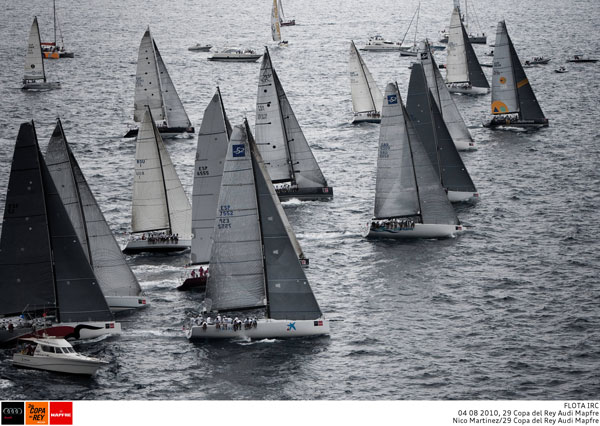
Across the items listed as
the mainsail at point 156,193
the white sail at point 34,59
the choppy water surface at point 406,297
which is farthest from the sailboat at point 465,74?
the mainsail at point 156,193

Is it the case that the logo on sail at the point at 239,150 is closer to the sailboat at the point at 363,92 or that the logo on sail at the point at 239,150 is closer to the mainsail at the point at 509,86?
the sailboat at the point at 363,92

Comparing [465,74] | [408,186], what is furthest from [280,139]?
[465,74]

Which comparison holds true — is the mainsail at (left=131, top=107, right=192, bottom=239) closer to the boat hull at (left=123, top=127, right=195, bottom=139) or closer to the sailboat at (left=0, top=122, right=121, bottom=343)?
the sailboat at (left=0, top=122, right=121, bottom=343)

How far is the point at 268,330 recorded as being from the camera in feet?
209

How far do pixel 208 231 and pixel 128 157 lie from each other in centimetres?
4585

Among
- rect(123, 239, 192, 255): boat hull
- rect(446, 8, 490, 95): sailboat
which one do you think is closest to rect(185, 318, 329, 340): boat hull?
rect(123, 239, 192, 255): boat hull

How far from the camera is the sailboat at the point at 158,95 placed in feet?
408

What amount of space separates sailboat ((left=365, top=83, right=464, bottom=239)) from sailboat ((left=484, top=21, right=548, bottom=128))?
4438cm

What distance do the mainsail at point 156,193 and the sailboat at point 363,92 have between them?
52.9 m

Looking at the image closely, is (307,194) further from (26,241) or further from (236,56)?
(236,56)

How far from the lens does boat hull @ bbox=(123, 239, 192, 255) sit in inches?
3201

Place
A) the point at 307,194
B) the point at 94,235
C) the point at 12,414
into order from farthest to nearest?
1. the point at 307,194
2. the point at 94,235
3. the point at 12,414

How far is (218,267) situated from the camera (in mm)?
64688

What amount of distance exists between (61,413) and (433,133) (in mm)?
52387
